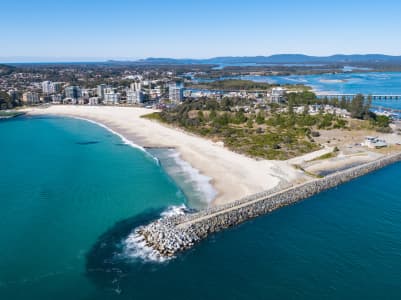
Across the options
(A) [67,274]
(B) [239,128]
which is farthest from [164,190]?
(B) [239,128]

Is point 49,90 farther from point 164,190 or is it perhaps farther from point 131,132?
point 164,190

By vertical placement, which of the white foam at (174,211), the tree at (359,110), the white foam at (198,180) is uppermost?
→ the tree at (359,110)

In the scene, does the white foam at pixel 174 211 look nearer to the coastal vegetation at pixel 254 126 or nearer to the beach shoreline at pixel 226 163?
the beach shoreline at pixel 226 163

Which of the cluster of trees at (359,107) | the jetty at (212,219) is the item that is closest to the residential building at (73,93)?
the cluster of trees at (359,107)

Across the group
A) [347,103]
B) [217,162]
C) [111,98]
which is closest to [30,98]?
[111,98]

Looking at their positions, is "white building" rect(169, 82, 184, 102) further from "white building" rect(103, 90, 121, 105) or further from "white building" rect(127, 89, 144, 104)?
"white building" rect(103, 90, 121, 105)
